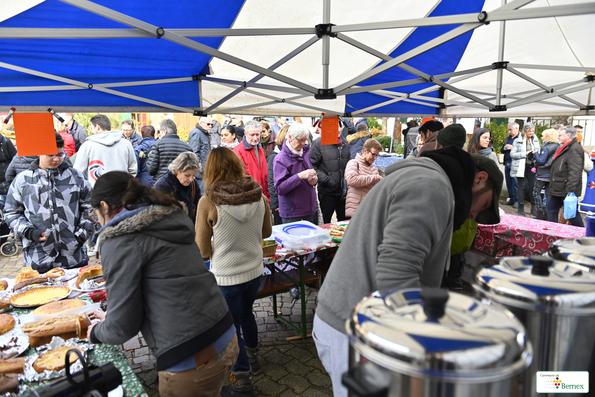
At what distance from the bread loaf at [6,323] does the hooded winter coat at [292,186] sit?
10.1ft

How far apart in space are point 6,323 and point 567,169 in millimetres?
7613

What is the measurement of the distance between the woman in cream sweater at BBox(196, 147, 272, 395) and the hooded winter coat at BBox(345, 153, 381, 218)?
7.35ft


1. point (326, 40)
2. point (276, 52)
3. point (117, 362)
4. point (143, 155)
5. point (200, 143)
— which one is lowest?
point (117, 362)

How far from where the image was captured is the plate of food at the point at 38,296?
244 cm

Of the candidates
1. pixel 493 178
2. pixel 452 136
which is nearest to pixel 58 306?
pixel 493 178

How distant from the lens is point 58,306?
7.61 feet

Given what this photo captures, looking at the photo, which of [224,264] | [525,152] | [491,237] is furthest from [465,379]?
[525,152]

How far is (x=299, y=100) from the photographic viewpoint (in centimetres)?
459

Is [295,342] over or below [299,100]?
below

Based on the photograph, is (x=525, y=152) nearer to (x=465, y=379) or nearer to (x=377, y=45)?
(x=377, y=45)

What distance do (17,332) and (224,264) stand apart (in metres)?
1.20

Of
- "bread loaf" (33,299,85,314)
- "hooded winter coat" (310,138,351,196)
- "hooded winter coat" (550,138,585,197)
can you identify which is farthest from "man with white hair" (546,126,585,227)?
"bread loaf" (33,299,85,314)

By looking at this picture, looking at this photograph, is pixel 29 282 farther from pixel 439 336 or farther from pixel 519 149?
pixel 519 149

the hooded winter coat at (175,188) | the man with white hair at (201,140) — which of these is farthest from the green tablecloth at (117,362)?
the man with white hair at (201,140)
